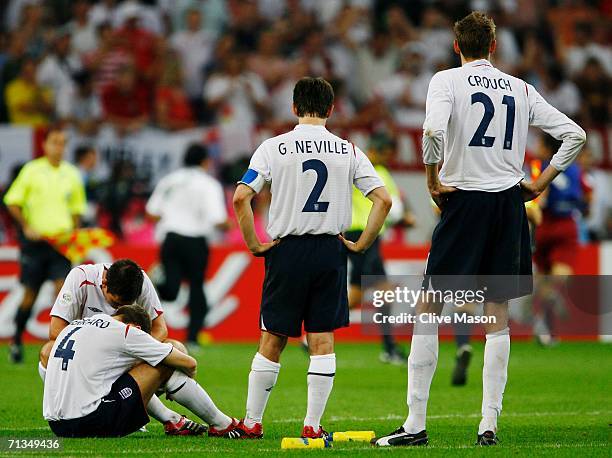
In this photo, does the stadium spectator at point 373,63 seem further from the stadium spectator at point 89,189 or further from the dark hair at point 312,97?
the dark hair at point 312,97

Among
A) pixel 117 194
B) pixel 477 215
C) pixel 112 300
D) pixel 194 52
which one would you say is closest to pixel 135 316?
pixel 112 300

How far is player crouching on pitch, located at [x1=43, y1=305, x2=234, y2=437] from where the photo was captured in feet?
23.8

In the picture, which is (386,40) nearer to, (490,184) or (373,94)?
(373,94)

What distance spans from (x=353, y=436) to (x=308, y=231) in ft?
4.23

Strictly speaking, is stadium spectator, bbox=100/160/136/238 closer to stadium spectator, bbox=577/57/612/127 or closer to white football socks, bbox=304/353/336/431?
stadium spectator, bbox=577/57/612/127

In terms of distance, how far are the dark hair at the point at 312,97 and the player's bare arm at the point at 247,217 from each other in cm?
57

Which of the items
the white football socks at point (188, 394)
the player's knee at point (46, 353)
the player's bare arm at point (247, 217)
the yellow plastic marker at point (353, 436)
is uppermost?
the player's bare arm at point (247, 217)

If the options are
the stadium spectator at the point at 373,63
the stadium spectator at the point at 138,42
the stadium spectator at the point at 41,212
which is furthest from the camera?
the stadium spectator at the point at 373,63

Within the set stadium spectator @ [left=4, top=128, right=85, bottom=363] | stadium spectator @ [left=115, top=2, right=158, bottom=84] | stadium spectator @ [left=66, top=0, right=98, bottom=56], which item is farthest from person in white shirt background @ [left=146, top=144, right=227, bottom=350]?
stadium spectator @ [left=66, top=0, right=98, bottom=56]

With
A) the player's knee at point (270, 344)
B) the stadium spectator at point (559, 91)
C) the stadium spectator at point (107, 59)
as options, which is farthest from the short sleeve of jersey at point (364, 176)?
the stadium spectator at point (559, 91)

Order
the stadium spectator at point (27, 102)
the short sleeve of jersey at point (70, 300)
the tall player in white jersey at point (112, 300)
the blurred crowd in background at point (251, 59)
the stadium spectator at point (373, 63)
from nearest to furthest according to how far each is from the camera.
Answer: the tall player in white jersey at point (112, 300) → the short sleeve of jersey at point (70, 300) → the stadium spectator at point (27, 102) → the blurred crowd in background at point (251, 59) → the stadium spectator at point (373, 63)

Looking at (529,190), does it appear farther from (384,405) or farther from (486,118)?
(384,405)

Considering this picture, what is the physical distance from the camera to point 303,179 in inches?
287

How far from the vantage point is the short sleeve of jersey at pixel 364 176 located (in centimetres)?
746
